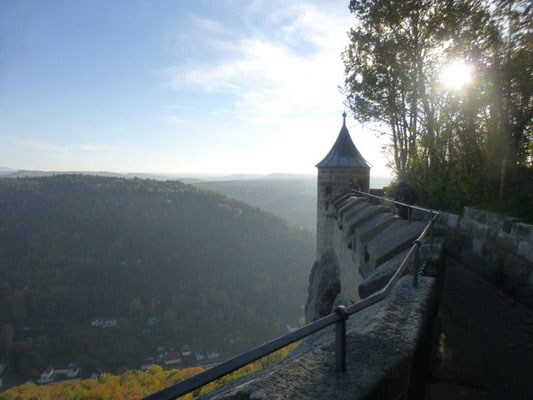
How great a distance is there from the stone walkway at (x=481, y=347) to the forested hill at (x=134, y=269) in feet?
227

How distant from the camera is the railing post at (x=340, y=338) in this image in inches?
55.9

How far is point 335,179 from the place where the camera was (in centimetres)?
1242

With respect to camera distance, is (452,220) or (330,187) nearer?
(452,220)

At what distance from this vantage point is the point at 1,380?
57.4m

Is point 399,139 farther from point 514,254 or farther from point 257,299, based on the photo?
point 257,299

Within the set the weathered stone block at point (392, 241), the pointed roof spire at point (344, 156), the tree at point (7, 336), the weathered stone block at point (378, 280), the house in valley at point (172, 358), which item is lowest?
the house in valley at point (172, 358)

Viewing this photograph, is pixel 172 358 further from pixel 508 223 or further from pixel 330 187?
pixel 508 223

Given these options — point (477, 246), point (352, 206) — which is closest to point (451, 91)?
point (352, 206)

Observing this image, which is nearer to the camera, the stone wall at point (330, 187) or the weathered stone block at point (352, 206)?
the weathered stone block at point (352, 206)

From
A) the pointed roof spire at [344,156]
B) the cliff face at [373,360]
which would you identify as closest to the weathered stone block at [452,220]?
the cliff face at [373,360]

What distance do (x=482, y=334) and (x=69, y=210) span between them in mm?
129149

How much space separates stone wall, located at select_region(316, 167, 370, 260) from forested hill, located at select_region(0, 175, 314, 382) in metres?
61.8

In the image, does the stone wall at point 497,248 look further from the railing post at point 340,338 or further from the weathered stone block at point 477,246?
the railing post at point 340,338

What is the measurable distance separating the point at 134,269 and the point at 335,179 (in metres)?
94.8
